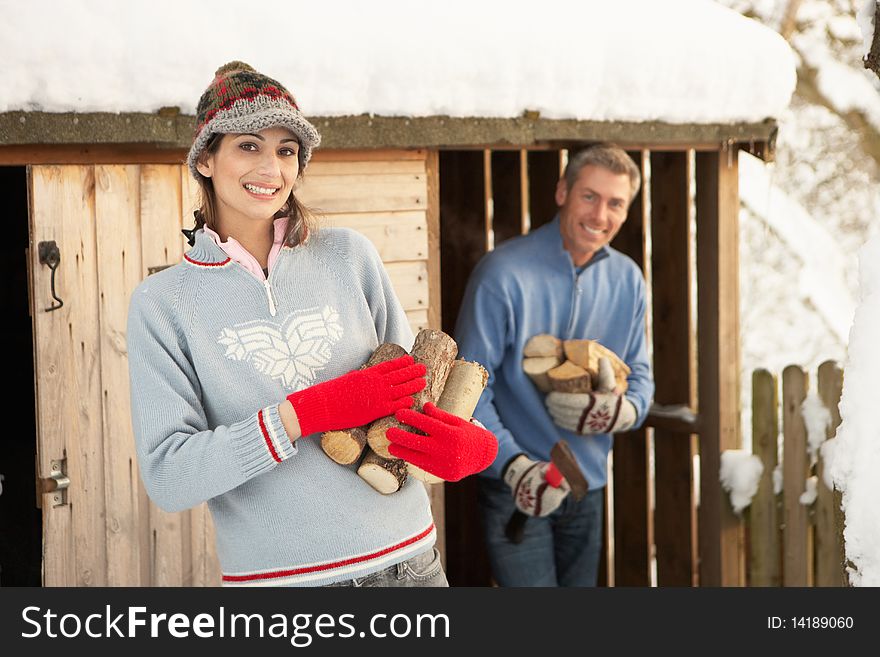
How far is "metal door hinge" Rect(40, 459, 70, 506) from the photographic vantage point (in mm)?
3488

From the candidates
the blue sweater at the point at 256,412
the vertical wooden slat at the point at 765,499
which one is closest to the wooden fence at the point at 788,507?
the vertical wooden slat at the point at 765,499

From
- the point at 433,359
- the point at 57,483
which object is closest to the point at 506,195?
the point at 57,483

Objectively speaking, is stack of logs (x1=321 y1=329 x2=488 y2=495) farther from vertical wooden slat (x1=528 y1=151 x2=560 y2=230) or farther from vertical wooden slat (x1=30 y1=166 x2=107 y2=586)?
vertical wooden slat (x1=528 y1=151 x2=560 y2=230)

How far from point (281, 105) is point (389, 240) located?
5.26 feet

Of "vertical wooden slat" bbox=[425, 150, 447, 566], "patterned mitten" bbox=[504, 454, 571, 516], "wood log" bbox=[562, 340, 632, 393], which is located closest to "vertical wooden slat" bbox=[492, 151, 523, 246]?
"wood log" bbox=[562, 340, 632, 393]

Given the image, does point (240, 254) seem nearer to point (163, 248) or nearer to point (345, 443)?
point (345, 443)

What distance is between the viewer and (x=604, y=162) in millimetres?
4398

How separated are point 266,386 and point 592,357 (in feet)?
6.84

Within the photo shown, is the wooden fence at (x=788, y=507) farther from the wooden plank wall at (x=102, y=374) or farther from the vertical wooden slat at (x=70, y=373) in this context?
the vertical wooden slat at (x=70, y=373)

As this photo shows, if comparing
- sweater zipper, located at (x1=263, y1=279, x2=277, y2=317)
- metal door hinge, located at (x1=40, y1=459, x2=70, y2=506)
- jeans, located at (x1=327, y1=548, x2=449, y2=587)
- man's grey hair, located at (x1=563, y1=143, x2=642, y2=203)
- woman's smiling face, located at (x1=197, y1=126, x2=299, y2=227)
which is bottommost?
jeans, located at (x1=327, y1=548, x2=449, y2=587)

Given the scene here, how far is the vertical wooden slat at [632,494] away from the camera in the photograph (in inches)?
219
